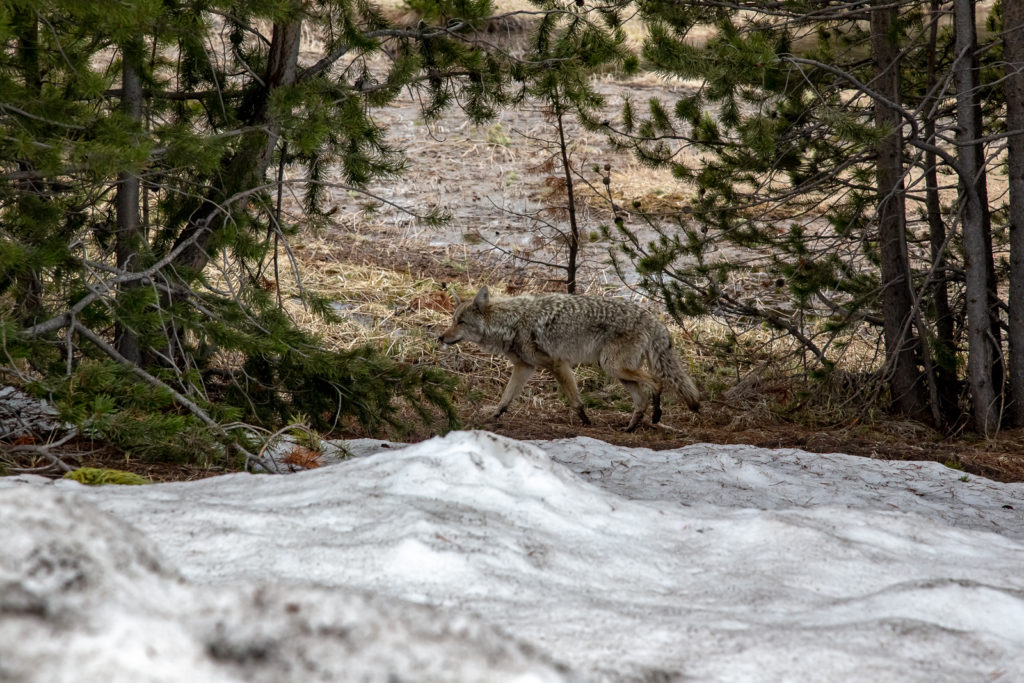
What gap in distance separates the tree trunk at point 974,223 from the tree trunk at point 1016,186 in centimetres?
17

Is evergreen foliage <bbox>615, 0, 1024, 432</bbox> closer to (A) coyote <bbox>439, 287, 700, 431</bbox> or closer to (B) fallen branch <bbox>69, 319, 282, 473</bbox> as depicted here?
(A) coyote <bbox>439, 287, 700, 431</bbox>

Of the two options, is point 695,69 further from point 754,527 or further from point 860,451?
point 754,527

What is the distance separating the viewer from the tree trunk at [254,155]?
6.36 metres

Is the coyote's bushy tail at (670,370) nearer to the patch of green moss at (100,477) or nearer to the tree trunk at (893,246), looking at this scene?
the tree trunk at (893,246)

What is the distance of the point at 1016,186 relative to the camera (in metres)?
7.61

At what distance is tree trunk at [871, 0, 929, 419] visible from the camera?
7973mm

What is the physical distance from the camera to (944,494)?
5.49 m

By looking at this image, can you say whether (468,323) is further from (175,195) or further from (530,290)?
(175,195)

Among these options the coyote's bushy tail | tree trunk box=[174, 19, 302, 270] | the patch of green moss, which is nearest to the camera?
the patch of green moss

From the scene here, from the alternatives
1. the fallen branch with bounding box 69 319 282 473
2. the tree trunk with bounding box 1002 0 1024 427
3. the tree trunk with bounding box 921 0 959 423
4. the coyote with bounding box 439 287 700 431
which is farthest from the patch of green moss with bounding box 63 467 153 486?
the tree trunk with bounding box 921 0 959 423

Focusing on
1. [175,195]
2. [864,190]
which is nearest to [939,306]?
[864,190]

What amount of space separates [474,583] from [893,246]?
7.14 m

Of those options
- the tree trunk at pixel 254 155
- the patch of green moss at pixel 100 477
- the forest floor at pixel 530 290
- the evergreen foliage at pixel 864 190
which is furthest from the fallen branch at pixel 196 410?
the evergreen foliage at pixel 864 190

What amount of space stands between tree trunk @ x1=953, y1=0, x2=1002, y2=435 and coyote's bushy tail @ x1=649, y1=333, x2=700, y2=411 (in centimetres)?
248
